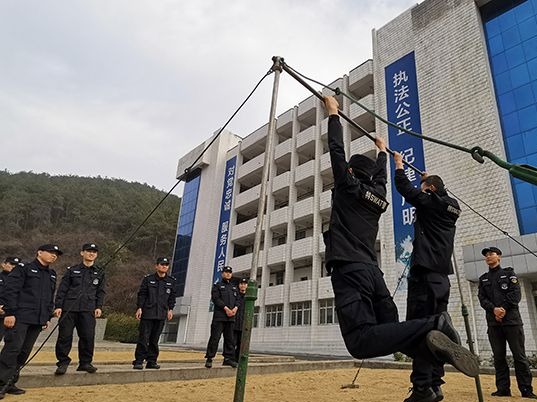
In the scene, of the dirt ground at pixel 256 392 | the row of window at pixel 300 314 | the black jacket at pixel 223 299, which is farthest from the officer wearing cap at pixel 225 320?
the row of window at pixel 300 314

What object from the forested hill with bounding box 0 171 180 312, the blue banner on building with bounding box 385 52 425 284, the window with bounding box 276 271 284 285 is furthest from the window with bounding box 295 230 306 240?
the forested hill with bounding box 0 171 180 312

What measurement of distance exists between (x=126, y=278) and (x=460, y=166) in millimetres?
40519

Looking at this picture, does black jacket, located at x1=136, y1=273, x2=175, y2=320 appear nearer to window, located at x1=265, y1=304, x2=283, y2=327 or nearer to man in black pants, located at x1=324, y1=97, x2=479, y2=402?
man in black pants, located at x1=324, y1=97, x2=479, y2=402

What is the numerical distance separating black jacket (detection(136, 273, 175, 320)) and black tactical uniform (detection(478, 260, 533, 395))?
4.84 m

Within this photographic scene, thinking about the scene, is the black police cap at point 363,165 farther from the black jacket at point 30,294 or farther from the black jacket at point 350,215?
the black jacket at point 30,294

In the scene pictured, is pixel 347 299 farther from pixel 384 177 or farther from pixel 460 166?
pixel 460 166

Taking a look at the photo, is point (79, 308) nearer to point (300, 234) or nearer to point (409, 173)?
point (409, 173)

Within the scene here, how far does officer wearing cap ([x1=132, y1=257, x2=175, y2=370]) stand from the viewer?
597 cm

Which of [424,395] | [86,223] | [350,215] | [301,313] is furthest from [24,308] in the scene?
[86,223]

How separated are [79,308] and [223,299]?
2.70 metres

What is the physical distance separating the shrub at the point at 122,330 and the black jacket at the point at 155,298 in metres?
23.1

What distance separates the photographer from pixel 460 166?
50.0 feet

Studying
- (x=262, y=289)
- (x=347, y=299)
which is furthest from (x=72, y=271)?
(x=262, y=289)

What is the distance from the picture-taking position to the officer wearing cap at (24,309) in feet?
13.1
